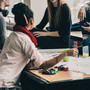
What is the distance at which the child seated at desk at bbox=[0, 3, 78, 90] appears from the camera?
1604mm

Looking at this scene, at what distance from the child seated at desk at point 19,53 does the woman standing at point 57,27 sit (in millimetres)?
1014

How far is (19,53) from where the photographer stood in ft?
5.36

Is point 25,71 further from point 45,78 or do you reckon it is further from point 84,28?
point 84,28

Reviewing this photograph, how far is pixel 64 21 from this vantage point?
263cm

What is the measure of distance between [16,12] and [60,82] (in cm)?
60

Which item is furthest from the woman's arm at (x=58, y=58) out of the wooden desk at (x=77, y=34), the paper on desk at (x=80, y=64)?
the wooden desk at (x=77, y=34)

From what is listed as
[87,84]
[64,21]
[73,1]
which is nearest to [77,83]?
[87,84]

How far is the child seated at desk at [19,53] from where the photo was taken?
5.26 ft

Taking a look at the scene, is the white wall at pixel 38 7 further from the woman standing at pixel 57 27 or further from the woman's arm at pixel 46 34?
the woman's arm at pixel 46 34

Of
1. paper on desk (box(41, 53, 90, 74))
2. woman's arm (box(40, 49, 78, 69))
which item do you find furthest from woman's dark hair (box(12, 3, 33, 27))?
paper on desk (box(41, 53, 90, 74))

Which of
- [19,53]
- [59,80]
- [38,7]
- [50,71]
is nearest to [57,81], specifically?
[59,80]

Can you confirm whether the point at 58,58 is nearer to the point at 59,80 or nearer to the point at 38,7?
the point at 59,80

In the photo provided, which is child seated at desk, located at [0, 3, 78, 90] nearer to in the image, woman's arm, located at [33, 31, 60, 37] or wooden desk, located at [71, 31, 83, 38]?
woman's arm, located at [33, 31, 60, 37]

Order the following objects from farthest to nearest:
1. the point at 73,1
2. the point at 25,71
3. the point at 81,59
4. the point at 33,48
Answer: the point at 73,1
the point at 81,59
the point at 25,71
the point at 33,48
